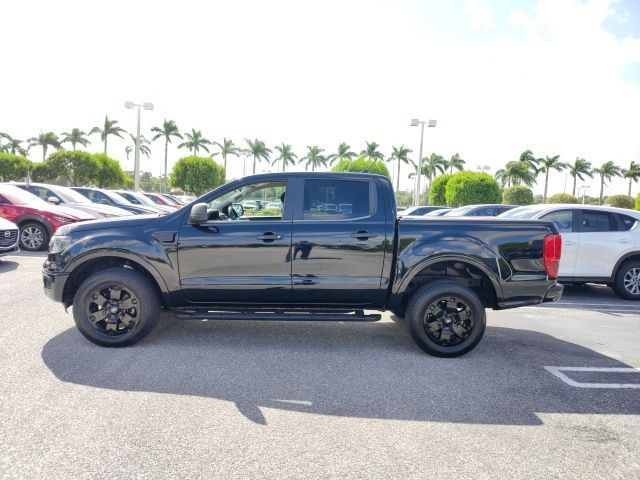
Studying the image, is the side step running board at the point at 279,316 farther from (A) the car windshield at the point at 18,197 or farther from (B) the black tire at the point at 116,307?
(A) the car windshield at the point at 18,197

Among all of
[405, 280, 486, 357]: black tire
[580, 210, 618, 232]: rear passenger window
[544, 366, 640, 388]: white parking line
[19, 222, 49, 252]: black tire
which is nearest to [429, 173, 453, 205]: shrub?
[580, 210, 618, 232]: rear passenger window

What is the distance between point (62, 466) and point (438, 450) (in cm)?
230

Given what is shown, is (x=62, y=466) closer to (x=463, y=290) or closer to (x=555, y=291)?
(x=463, y=290)

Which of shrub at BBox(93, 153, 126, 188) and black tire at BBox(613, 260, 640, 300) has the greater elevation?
shrub at BBox(93, 153, 126, 188)

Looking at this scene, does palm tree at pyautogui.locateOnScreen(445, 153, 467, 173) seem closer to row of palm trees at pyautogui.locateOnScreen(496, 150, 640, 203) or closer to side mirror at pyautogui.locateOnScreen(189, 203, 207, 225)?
row of palm trees at pyautogui.locateOnScreen(496, 150, 640, 203)

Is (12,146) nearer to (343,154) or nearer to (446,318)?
(343,154)

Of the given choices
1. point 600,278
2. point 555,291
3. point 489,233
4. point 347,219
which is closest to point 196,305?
point 347,219

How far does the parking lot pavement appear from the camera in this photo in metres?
2.83

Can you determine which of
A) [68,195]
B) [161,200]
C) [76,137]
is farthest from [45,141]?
[68,195]

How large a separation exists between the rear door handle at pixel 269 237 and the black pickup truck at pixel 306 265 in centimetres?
1

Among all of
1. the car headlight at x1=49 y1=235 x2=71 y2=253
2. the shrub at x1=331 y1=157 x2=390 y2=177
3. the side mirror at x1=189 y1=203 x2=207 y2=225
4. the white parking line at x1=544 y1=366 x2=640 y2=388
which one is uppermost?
the shrub at x1=331 y1=157 x2=390 y2=177

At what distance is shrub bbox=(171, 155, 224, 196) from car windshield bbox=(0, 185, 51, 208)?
1631 inches

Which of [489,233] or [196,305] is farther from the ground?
[489,233]

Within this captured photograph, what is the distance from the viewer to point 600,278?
26.6 ft
